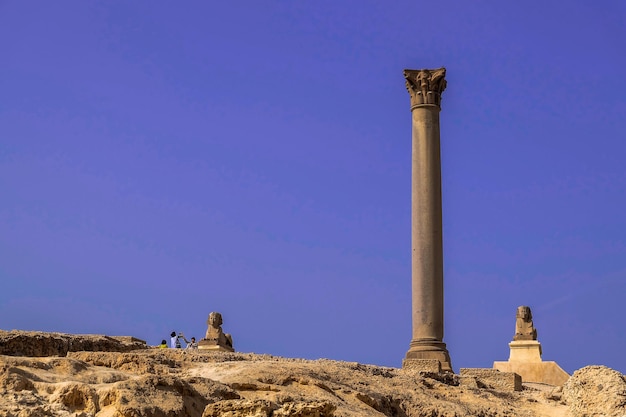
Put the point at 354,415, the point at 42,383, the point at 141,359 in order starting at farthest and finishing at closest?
the point at 141,359
the point at 354,415
the point at 42,383

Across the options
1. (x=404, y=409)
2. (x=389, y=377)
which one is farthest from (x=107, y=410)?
(x=389, y=377)

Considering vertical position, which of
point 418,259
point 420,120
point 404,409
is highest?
point 420,120

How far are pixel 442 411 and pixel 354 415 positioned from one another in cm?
298

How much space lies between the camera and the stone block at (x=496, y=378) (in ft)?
58.7

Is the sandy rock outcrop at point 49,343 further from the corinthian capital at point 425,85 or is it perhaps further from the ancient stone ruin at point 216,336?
the ancient stone ruin at point 216,336

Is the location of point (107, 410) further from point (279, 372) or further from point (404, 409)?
point (404, 409)

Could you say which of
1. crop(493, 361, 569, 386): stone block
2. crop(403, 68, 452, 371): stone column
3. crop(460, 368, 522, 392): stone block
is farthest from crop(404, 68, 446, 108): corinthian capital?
crop(493, 361, 569, 386): stone block

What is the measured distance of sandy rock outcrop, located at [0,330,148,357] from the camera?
11133 millimetres

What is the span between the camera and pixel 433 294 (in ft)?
68.7

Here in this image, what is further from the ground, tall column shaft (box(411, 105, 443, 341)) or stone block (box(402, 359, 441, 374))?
tall column shaft (box(411, 105, 443, 341))

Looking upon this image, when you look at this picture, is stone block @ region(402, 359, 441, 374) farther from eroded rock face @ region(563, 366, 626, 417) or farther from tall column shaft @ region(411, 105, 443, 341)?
eroded rock face @ region(563, 366, 626, 417)

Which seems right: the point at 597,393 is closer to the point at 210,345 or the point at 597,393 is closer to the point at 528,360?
the point at 528,360

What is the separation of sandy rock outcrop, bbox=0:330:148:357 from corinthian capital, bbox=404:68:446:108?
11356mm

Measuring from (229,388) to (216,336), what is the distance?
1788cm
